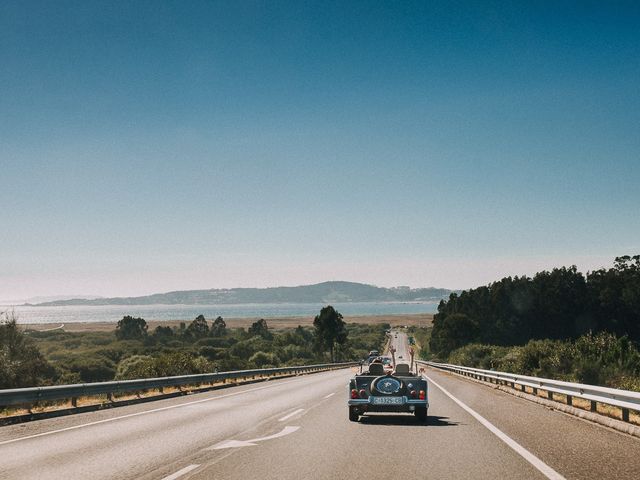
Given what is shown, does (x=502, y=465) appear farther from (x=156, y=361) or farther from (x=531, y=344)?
(x=156, y=361)

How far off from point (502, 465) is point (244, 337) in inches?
6903

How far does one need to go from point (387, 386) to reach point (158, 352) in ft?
310

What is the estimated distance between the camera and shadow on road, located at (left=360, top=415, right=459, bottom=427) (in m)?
12.9

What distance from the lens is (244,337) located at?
179500mm

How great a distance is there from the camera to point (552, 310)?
113 metres

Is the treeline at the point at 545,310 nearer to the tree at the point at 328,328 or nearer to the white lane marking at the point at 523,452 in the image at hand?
the tree at the point at 328,328

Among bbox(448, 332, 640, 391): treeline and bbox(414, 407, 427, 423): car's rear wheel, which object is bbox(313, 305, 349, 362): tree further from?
bbox(414, 407, 427, 423): car's rear wheel

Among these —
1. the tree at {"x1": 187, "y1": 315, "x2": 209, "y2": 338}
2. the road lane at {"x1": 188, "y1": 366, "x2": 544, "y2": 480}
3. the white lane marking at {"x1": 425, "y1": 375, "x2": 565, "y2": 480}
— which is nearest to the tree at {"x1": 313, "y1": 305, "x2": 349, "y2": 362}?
the tree at {"x1": 187, "y1": 315, "x2": 209, "y2": 338}

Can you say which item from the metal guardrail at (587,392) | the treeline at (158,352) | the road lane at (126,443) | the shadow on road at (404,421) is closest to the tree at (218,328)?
the treeline at (158,352)

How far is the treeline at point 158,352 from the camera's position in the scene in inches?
1453

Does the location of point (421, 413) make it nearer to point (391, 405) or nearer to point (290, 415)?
point (391, 405)

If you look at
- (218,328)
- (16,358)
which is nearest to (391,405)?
(16,358)

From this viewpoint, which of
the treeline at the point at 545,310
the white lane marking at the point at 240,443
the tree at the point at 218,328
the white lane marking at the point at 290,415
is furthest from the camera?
the tree at the point at 218,328

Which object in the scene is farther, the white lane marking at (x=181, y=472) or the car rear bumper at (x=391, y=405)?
the car rear bumper at (x=391, y=405)
